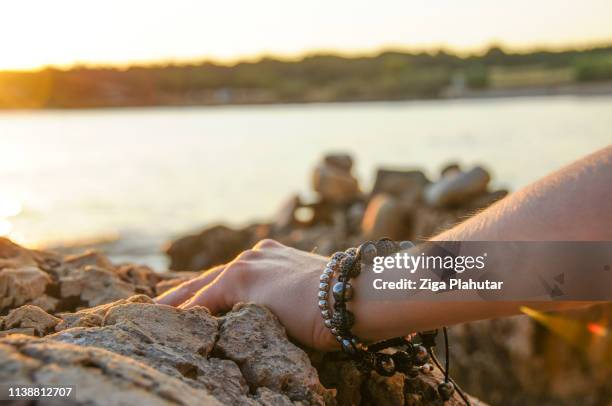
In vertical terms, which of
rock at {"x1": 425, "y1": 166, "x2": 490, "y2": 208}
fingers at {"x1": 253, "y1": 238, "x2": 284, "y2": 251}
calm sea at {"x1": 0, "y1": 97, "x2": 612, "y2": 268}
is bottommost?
calm sea at {"x1": 0, "y1": 97, "x2": 612, "y2": 268}

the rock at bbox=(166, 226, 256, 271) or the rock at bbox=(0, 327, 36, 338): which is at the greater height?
the rock at bbox=(0, 327, 36, 338)

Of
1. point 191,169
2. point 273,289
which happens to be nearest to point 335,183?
point 273,289

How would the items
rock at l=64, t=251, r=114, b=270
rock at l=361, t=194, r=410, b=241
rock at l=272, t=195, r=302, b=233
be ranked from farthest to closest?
rock at l=272, t=195, r=302, b=233 < rock at l=361, t=194, r=410, b=241 < rock at l=64, t=251, r=114, b=270

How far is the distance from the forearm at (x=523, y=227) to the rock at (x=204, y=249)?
325 inches

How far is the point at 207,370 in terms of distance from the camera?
4.86ft

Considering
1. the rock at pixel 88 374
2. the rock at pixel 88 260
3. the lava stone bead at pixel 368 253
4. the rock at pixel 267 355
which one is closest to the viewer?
the rock at pixel 88 374

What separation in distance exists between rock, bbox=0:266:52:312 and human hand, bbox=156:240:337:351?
1.37ft

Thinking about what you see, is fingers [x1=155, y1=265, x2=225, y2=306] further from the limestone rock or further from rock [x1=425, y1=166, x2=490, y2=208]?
rock [x1=425, y1=166, x2=490, y2=208]

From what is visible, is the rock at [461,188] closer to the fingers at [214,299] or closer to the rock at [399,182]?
the rock at [399,182]

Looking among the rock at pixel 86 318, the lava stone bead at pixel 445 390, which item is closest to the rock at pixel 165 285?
the rock at pixel 86 318

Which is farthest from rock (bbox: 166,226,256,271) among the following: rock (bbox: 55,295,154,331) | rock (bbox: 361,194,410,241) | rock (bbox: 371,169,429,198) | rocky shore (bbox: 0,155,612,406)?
rock (bbox: 55,295,154,331)

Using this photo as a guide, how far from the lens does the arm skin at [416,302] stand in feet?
4.58

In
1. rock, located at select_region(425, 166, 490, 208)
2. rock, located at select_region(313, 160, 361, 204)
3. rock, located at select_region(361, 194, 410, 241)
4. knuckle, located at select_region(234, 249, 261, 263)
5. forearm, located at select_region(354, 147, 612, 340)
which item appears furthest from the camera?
rock, located at select_region(313, 160, 361, 204)

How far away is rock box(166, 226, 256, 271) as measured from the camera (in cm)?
990
